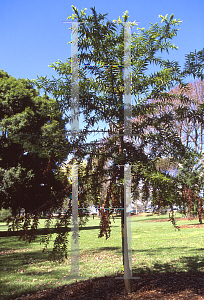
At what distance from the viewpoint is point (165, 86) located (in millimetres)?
4051

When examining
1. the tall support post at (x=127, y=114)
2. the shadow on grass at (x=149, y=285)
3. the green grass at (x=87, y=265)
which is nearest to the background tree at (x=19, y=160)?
the green grass at (x=87, y=265)

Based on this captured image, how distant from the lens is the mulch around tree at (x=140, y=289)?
4.34 metres

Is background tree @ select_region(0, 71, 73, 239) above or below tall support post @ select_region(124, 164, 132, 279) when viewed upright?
above

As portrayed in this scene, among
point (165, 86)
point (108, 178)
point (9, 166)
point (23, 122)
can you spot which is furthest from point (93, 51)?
point (9, 166)

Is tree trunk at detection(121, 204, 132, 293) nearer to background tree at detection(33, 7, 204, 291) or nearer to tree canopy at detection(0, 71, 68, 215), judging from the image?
background tree at detection(33, 7, 204, 291)

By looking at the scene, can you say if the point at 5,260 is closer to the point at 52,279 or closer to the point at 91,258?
the point at 91,258

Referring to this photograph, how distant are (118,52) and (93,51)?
16.1 inches

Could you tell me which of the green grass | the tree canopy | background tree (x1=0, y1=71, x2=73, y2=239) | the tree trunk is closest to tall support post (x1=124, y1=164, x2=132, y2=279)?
the tree trunk

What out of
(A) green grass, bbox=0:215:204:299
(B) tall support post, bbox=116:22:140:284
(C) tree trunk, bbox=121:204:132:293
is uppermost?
(B) tall support post, bbox=116:22:140:284

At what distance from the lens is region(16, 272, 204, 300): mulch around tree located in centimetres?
434

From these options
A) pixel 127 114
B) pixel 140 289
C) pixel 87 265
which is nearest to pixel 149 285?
pixel 140 289

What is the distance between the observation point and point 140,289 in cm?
464

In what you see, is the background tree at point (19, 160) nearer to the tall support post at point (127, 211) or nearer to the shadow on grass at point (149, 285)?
the shadow on grass at point (149, 285)

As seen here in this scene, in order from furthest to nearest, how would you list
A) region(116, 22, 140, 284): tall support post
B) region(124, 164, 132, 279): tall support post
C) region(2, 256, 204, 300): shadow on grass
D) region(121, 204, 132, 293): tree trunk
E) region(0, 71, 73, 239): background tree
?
region(0, 71, 73, 239): background tree → region(2, 256, 204, 300): shadow on grass → region(121, 204, 132, 293): tree trunk → region(116, 22, 140, 284): tall support post → region(124, 164, 132, 279): tall support post
